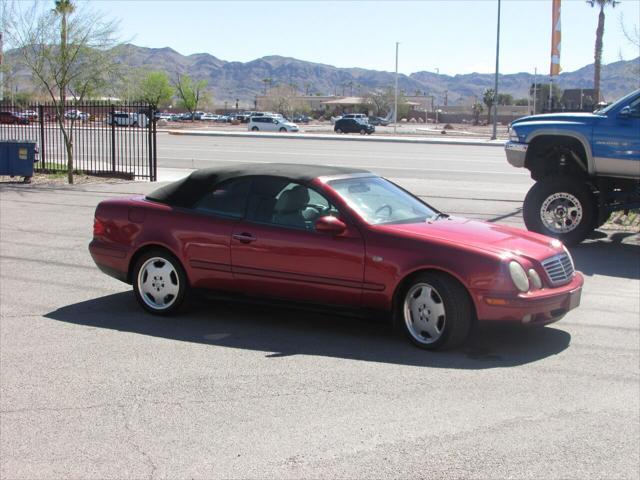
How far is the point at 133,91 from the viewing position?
23812mm

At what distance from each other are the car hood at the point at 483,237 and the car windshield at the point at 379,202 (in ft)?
0.61

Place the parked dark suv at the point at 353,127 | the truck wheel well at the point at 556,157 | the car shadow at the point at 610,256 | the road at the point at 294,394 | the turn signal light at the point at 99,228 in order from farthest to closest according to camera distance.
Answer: the parked dark suv at the point at 353,127, the truck wheel well at the point at 556,157, the car shadow at the point at 610,256, the turn signal light at the point at 99,228, the road at the point at 294,394

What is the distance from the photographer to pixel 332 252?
23.8ft

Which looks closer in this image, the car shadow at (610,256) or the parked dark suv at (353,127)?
the car shadow at (610,256)

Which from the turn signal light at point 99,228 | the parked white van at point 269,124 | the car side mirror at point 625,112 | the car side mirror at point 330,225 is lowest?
the turn signal light at point 99,228

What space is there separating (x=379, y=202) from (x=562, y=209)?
18.7 feet

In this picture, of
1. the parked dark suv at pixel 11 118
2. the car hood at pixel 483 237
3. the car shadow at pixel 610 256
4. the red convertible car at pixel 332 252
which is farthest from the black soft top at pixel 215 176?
the parked dark suv at pixel 11 118

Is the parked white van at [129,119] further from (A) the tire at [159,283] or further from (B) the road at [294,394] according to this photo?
(A) the tire at [159,283]

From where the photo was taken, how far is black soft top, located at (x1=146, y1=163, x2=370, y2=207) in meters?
7.84

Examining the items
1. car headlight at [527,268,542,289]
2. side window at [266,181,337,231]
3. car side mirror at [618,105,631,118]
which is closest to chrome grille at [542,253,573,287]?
car headlight at [527,268,542,289]

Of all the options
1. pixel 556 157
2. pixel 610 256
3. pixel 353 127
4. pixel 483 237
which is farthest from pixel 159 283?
pixel 353 127

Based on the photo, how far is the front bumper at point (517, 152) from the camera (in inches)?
520

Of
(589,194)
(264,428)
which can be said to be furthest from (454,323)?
(589,194)

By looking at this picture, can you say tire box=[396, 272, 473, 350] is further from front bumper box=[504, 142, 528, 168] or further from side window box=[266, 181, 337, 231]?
front bumper box=[504, 142, 528, 168]
